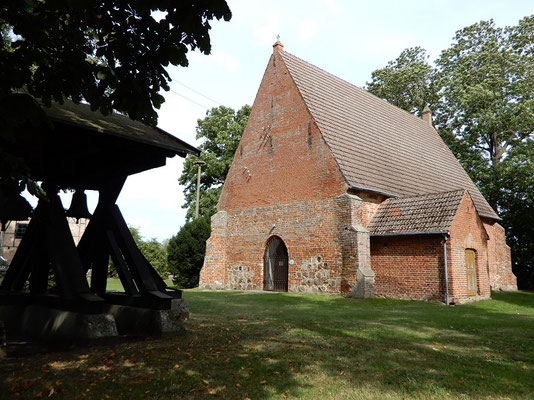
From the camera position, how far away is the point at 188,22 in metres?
3.14

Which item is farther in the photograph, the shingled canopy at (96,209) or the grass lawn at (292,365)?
the shingled canopy at (96,209)

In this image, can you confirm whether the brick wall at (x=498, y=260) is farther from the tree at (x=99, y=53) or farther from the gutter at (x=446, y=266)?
the tree at (x=99, y=53)

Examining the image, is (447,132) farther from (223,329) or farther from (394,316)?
(223,329)

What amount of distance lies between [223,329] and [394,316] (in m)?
4.46

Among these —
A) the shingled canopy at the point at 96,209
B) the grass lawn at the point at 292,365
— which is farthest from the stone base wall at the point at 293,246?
the shingled canopy at the point at 96,209

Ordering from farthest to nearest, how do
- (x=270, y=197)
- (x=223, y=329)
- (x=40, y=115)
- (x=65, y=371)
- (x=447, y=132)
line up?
(x=447, y=132) → (x=270, y=197) → (x=223, y=329) → (x=65, y=371) → (x=40, y=115)

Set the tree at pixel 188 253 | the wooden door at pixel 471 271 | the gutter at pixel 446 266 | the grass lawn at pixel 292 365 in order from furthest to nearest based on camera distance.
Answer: the tree at pixel 188 253, the wooden door at pixel 471 271, the gutter at pixel 446 266, the grass lawn at pixel 292 365

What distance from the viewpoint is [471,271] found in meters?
14.1

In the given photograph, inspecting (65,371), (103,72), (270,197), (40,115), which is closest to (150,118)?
(103,72)

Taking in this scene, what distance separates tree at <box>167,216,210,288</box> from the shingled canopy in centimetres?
1347

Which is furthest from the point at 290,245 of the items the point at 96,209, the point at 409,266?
the point at 96,209

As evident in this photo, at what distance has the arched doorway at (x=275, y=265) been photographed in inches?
668

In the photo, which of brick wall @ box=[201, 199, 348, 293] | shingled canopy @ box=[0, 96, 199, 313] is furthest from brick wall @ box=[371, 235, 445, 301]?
shingled canopy @ box=[0, 96, 199, 313]

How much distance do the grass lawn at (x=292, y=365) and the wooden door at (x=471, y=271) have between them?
657 cm
